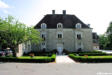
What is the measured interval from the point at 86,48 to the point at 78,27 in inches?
286

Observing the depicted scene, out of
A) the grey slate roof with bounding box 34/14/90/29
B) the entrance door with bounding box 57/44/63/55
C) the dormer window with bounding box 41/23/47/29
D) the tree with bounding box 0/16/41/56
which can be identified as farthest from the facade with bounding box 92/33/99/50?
the tree with bounding box 0/16/41/56

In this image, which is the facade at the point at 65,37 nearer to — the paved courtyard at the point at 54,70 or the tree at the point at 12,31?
the tree at the point at 12,31

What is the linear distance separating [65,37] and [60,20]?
6070mm

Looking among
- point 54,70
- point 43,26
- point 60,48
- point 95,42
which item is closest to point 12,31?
point 54,70

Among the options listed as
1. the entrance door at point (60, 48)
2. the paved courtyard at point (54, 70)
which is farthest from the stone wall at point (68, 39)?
the paved courtyard at point (54, 70)

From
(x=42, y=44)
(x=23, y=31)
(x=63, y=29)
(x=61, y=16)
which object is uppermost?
(x=61, y=16)

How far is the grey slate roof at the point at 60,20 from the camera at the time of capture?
3144 cm

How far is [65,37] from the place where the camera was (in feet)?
102

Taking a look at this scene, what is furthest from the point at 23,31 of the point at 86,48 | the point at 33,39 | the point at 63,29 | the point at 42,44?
the point at 86,48

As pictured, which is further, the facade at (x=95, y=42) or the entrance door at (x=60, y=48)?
the facade at (x=95, y=42)

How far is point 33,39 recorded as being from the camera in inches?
789

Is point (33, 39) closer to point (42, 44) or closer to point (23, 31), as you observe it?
point (23, 31)

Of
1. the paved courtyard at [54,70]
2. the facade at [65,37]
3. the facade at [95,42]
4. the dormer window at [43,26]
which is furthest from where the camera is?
the facade at [95,42]

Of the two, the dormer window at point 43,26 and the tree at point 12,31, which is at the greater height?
the dormer window at point 43,26
